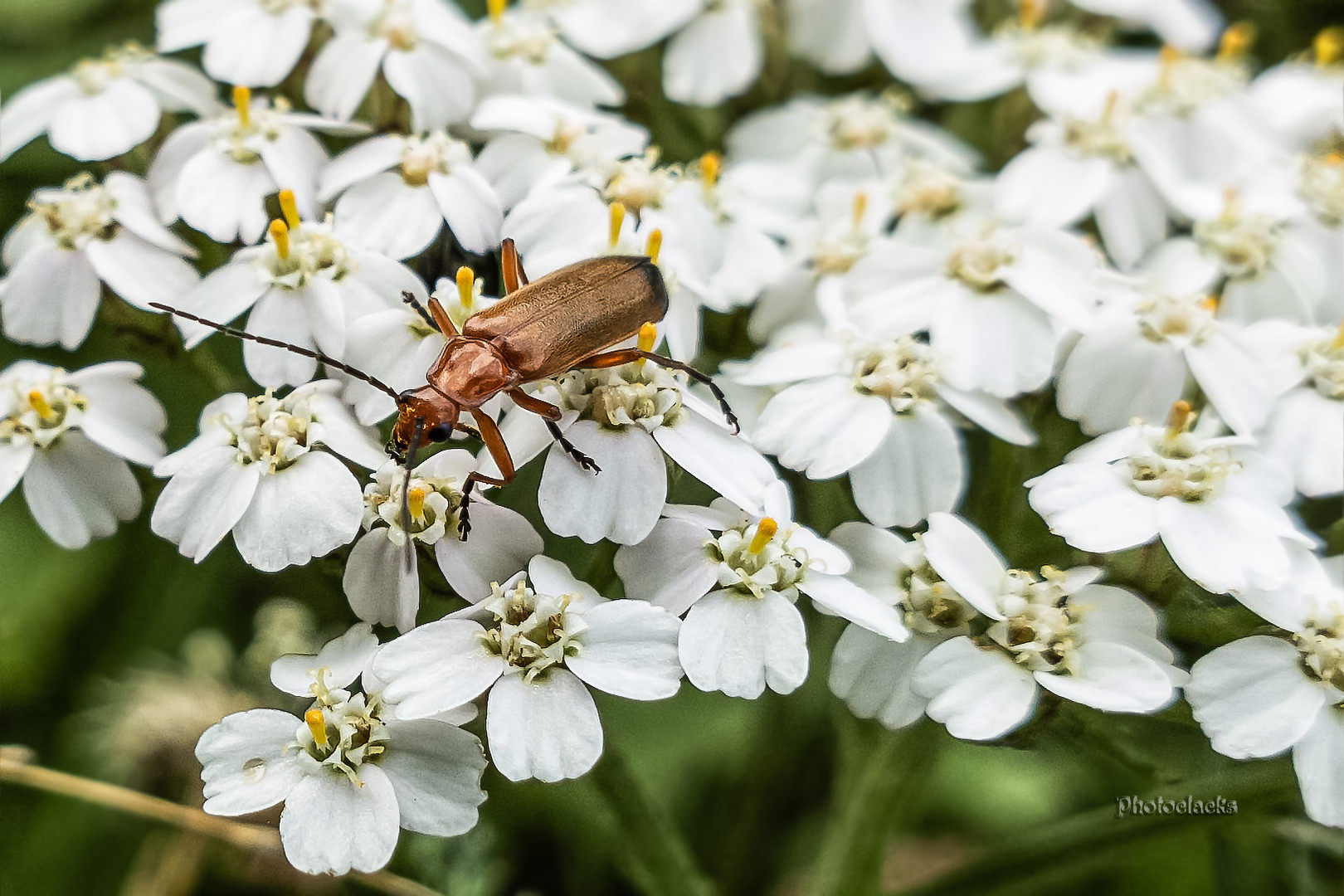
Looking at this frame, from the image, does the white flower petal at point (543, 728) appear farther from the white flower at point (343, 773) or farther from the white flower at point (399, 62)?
the white flower at point (399, 62)

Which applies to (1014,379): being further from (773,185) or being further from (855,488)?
(773,185)

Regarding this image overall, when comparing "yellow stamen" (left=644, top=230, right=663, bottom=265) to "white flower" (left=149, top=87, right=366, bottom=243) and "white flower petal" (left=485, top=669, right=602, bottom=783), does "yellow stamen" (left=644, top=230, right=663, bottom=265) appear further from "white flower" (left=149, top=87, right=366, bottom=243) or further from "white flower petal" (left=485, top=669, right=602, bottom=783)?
"white flower petal" (left=485, top=669, right=602, bottom=783)

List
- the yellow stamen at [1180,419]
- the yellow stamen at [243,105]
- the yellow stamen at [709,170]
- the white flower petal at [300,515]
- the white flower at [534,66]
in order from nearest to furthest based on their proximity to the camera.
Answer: the white flower petal at [300,515], the yellow stamen at [1180,419], the yellow stamen at [243,105], the yellow stamen at [709,170], the white flower at [534,66]

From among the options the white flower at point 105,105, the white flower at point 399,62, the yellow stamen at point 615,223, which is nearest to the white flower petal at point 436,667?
the yellow stamen at point 615,223

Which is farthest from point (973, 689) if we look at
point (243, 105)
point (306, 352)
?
point (243, 105)

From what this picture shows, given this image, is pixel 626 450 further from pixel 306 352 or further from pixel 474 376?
pixel 306 352

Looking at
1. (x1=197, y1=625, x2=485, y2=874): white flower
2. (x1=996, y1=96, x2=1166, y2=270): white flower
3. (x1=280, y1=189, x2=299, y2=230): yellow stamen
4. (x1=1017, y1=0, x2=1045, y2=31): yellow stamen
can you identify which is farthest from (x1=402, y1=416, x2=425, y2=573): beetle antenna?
(x1=1017, y1=0, x2=1045, y2=31): yellow stamen

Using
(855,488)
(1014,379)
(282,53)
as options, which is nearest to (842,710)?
(855,488)
